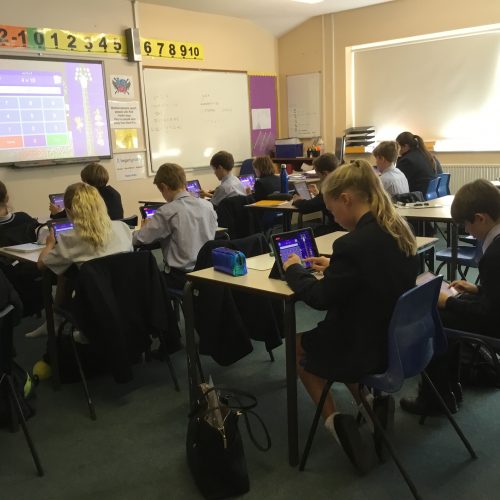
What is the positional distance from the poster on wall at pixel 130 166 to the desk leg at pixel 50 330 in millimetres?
3700

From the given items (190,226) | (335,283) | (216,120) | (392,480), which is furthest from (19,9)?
(392,480)

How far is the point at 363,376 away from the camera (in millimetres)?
1914

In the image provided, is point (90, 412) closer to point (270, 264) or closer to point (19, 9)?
point (270, 264)

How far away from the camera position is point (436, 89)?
704 centimetres

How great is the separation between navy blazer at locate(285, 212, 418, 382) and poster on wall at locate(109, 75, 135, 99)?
16.3 ft

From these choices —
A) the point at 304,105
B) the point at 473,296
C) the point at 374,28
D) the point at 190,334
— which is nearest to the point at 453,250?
the point at 473,296

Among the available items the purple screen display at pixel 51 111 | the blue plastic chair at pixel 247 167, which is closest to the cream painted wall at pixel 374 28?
the blue plastic chair at pixel 247 167

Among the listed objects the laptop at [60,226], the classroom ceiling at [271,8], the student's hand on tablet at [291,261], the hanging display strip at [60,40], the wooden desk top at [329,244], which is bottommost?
the wooden desk top at [329,244]

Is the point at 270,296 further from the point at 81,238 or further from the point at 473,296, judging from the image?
the point at 81,238

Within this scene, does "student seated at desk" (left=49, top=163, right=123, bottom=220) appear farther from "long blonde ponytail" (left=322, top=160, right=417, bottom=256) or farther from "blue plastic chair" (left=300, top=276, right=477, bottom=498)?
"blue plastic chair" (left=300, top=276, right=477, bottom=498)

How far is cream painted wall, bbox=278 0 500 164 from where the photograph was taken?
21.3 ft

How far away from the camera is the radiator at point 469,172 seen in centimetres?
669

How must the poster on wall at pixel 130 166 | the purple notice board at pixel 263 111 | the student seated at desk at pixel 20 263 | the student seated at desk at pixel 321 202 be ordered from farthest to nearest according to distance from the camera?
the purple notice board at pixel 263 111 < the poster on wall at pixel 130 166 < the student seated at desk at pixel 321 202 < the student seated at desk at pixel 20 263

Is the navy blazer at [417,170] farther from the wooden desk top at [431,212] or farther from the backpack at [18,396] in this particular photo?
the backpack at [18,396]
